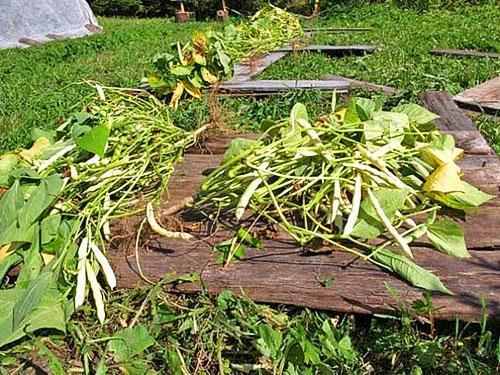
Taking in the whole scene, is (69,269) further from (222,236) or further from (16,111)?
(16,111)

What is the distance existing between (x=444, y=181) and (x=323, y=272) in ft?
1.77

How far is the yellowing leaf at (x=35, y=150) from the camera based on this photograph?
108 inches

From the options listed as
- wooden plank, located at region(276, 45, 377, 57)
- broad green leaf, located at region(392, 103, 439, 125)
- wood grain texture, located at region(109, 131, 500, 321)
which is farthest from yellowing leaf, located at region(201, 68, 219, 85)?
wood grain texture, located at region(109, 131, 500, 321)

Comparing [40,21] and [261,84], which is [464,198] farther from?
[40,21]

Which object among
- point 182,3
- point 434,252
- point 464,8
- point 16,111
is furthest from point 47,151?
point 182,3

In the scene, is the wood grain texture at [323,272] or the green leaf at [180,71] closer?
the wood grain texture at [323,272]

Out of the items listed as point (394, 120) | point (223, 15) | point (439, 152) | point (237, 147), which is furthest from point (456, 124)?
point (223, 15)

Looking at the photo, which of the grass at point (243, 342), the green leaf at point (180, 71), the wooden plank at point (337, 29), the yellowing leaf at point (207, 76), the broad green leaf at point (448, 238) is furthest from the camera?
the wooden plank at point (337, 29)

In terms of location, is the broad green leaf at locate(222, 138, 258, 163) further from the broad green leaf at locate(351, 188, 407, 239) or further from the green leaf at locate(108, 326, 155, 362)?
the green leaf at locate(108, 326, 155, 362)

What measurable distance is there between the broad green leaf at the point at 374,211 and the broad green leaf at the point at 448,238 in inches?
5.2

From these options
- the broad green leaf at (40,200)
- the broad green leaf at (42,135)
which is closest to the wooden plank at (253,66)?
the broad green leaf at (42,135)

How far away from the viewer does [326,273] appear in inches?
79.1

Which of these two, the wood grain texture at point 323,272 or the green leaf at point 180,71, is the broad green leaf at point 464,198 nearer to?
the wood grain texture at point 323,272

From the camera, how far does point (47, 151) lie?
2.76 m
